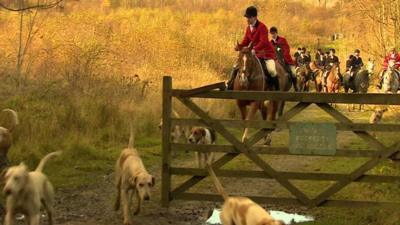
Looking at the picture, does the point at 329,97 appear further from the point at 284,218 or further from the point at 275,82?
the point at 275,82

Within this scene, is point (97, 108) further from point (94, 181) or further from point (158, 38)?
point (158, 38)

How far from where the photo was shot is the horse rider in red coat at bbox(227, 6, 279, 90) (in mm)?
12983

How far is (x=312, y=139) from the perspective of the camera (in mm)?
7938

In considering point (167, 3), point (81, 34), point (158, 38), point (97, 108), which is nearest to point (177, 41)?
point (158, 38)

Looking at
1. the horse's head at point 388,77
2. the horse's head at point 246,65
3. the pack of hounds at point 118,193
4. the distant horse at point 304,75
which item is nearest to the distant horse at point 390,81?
the horse's head at point 388,77

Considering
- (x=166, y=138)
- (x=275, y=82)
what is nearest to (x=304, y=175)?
(x=166, y=138)

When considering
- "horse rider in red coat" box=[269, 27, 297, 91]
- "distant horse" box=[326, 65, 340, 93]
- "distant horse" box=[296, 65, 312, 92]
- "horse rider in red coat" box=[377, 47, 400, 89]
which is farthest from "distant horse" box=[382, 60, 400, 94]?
"horse rider in red coat" box=[269, 27, 297, 91]

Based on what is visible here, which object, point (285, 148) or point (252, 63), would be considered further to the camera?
point (252, 63)

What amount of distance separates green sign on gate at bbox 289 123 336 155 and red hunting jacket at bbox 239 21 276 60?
532 cm

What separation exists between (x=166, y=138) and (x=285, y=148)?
1.63 metres

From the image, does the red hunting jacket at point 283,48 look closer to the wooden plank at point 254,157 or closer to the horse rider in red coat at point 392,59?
the horse rider in red coat at point 392,59

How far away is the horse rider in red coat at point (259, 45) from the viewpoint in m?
13.0

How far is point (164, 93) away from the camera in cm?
839

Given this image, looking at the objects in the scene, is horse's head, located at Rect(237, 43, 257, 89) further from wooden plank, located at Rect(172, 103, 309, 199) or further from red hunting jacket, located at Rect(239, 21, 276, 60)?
wooden plank, located at Rect(172, 103, 309, 199)
